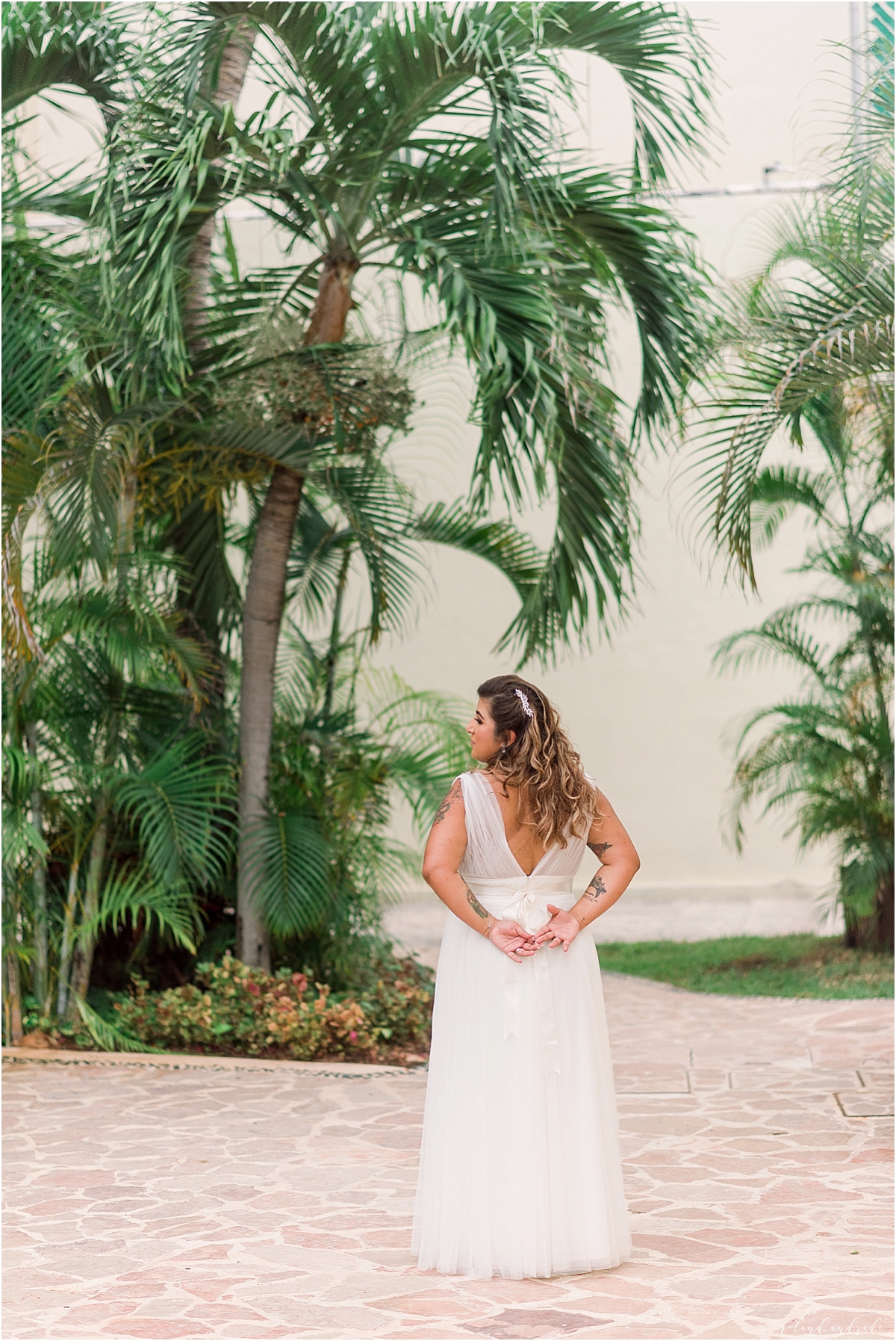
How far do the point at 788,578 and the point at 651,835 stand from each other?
9.19ft

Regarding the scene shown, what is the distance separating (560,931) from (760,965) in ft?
22.7

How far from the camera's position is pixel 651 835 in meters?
13.0

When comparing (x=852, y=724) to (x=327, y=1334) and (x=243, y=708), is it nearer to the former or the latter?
(x=243, y=708)

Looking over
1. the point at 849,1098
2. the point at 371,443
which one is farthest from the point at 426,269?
the point at 849,1098

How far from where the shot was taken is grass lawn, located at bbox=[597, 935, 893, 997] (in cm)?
938

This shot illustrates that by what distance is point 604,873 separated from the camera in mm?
4109

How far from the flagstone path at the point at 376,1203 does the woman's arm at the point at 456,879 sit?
101 cm

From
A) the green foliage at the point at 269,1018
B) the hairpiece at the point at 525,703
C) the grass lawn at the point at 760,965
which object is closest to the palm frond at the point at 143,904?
the green foliage at the point at 269,1018

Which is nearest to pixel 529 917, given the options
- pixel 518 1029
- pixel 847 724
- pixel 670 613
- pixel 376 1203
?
pixel 518 1029

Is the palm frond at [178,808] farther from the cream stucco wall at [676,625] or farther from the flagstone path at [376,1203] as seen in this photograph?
the cream stucco wall at [676,625]

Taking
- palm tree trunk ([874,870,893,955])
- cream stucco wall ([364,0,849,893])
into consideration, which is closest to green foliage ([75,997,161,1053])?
palm tree trunk ([874,870,893,955])

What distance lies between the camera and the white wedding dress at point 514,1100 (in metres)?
3.87

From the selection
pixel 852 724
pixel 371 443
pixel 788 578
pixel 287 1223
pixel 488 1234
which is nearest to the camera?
pixel 488 1234

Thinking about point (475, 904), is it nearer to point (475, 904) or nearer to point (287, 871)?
point (475, 904)
